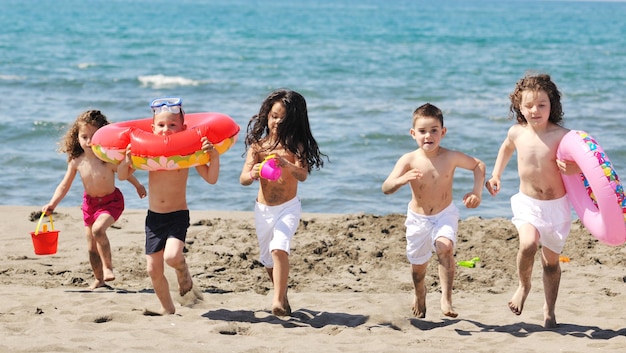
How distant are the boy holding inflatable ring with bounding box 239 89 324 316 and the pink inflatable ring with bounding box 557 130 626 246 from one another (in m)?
1.67

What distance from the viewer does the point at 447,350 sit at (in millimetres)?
5465

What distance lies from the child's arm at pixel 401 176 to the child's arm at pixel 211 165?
116 cm

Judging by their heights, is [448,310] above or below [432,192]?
below

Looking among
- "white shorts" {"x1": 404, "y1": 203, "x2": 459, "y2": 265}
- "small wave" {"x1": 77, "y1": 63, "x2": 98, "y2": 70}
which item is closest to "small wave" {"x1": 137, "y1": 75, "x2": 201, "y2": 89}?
"small wave" {"x1": 77, "y1": 63, "x2": 98, "y2": 70}

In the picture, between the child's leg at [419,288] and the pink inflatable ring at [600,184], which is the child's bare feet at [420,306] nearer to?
the child's leg at [419,288]

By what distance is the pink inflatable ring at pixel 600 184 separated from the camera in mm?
5691

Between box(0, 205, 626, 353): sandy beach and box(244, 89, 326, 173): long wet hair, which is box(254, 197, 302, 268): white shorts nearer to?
box(244, 89, 326, 173): long wet hair

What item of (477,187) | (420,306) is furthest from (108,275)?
(477,187)

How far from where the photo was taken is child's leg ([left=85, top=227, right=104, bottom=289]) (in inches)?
282

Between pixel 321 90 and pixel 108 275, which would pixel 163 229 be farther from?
pixel 321 90

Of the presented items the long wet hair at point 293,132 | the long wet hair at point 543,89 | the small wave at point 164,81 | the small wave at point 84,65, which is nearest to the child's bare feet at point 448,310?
the long wet hair at point 293,132

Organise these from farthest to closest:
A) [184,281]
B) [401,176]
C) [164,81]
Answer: [164,81]
[184,281]
[401,176]

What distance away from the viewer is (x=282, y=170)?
6.20 metres

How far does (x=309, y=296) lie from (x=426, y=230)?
1.29 metres
